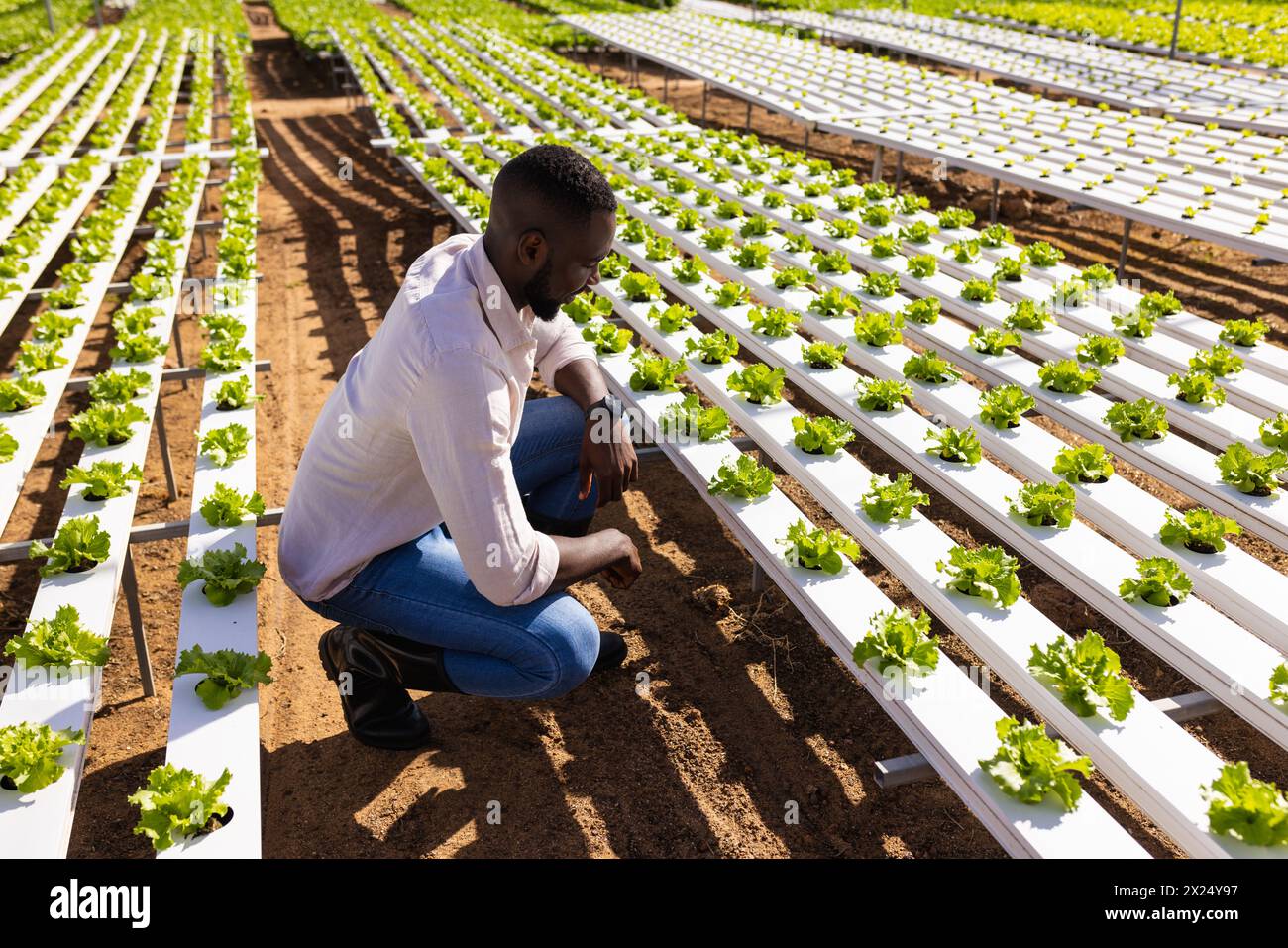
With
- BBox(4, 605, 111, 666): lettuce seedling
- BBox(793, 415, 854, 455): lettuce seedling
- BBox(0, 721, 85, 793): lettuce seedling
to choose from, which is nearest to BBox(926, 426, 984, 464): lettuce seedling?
BBox(793, 415, 854, 455): lettuce seedling

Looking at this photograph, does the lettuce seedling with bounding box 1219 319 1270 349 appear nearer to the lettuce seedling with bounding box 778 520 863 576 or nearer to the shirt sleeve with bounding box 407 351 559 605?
the lettuce seedling with bounding box 778 520 863 576

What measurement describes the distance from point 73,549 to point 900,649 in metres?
2.93

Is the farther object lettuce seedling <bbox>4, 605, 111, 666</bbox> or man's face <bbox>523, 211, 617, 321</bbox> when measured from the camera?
lettuce seedling <bbox>4, 605, 111, 666</bbox>

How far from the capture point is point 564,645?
3418mm

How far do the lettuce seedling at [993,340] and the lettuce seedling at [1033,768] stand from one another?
302 centimetres

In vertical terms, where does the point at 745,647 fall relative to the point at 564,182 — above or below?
below

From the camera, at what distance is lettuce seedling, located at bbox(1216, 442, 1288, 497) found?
13.2 ft

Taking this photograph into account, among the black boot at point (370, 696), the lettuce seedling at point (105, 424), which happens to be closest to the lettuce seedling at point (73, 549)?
the black boot at point (370, 696)

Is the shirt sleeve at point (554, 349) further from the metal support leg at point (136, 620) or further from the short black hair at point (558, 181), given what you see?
the metal support leg at point (136, 620)

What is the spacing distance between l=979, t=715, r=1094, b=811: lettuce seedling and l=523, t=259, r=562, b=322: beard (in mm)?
1771

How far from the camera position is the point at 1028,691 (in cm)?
318

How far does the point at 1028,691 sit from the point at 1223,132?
9853mm

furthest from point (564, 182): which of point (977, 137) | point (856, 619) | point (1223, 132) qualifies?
point (1223, 132)
